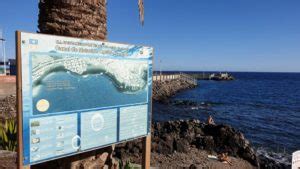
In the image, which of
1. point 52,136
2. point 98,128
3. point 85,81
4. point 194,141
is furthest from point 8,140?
point 194,141

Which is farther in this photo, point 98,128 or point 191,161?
point 191,161

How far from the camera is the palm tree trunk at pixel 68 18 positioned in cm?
374

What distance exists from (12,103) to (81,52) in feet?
58.6

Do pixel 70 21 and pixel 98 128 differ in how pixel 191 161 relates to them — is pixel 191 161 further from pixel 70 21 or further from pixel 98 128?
pixel 70 21

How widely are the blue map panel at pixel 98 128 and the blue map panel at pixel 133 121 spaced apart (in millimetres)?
143

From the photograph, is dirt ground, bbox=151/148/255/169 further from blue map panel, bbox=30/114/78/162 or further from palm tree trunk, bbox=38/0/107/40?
palm tree trunk, bbox=38/0/107/40

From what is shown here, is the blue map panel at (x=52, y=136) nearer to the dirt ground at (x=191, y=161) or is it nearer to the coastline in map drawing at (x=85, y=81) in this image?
the coastline in map drawing at (x=85, y=81)

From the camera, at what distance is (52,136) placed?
9.96 feet

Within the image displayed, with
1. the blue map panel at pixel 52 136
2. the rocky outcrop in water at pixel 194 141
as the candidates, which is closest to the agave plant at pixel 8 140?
the blue map panel at pixel 52 136

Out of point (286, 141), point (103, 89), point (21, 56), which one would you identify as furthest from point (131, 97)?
point (286, 141)

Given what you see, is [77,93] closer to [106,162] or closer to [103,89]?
[103,89]

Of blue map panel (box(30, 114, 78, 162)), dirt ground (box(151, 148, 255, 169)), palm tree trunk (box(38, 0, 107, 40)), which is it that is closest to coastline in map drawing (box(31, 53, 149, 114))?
blue map panel (box(30, 114, 78, 162))

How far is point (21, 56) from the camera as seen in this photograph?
2.74 m

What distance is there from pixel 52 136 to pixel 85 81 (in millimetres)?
764
